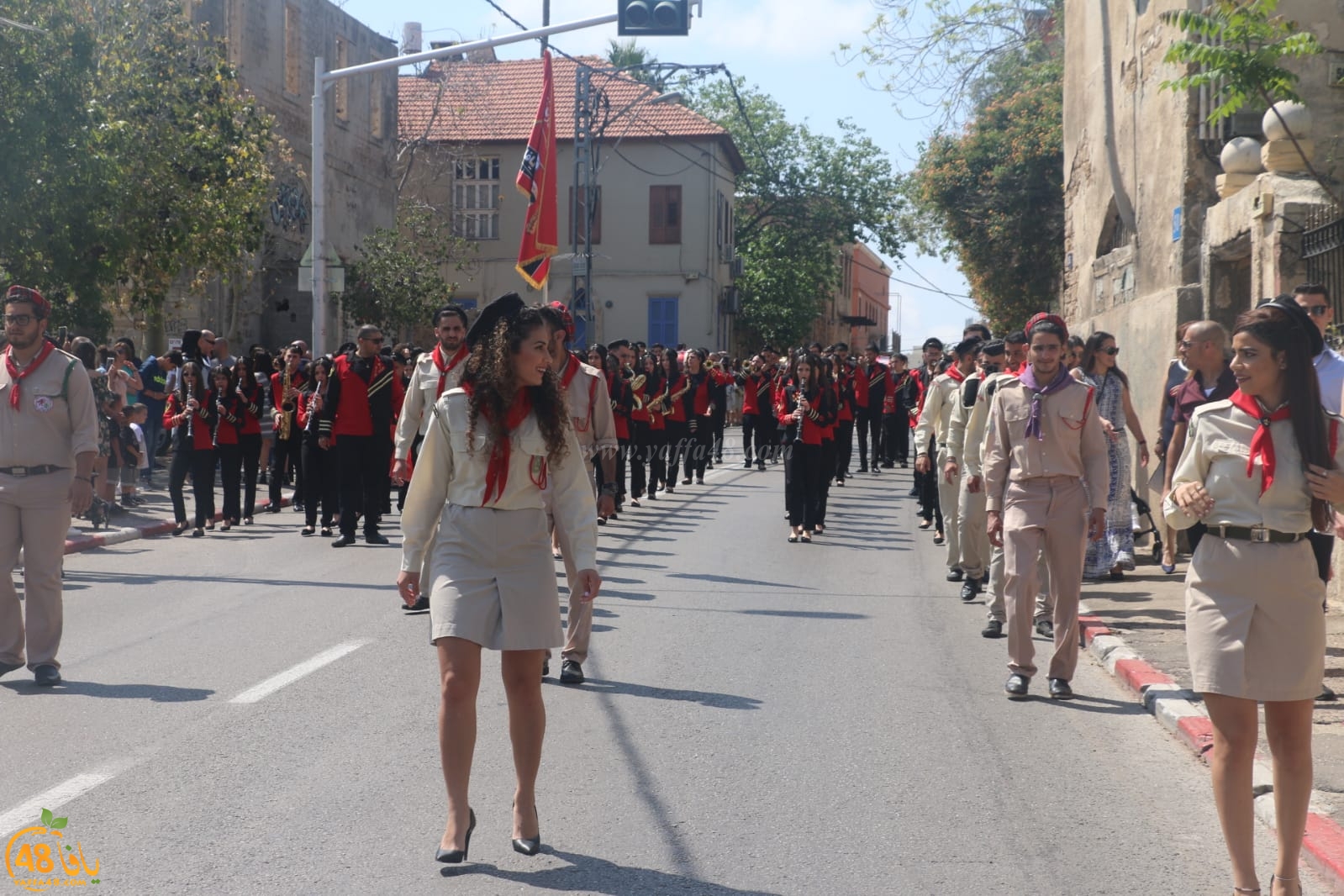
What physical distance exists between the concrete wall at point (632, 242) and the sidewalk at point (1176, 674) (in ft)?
123

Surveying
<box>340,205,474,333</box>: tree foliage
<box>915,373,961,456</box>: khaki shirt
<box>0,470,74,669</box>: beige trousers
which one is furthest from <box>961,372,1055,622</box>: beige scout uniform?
<box>340,205,474,333</box>: tree foliage

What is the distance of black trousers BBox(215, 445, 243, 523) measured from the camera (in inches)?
634

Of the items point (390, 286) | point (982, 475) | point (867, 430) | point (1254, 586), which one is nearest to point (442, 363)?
point (982, 475)

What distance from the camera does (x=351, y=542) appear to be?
1464 centimetres

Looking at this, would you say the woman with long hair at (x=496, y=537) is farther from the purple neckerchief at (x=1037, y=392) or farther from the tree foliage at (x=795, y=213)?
the tree foliage at (x=795, y=213)

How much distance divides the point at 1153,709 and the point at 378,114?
34.2 m

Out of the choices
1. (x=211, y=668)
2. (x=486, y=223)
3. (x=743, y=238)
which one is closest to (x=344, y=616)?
(x=211, y=668)

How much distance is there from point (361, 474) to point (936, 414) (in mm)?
5600

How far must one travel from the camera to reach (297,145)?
109 feet

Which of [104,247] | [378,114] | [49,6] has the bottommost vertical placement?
[104,247]

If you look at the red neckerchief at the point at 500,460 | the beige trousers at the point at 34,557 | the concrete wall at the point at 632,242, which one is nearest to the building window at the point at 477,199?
the concrete wall at the point at 632,242

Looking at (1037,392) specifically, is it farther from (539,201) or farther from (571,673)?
(539,201)

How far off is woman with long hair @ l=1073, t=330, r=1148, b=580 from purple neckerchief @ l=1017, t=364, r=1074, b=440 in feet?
11.1

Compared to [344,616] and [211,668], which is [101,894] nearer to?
[211,668]
